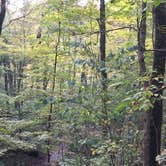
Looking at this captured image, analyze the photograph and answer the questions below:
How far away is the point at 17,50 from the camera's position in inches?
572

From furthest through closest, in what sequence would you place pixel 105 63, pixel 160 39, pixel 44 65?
pixel 44 65, pixel 105 63, pixel 160 39

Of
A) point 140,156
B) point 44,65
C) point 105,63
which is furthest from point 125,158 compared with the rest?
point 44,65

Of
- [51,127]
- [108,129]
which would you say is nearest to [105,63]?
[108,129]

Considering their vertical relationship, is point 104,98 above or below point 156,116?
above

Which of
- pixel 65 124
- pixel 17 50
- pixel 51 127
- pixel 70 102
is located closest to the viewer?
pixel 70 102

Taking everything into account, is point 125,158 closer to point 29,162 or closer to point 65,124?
point 65,124

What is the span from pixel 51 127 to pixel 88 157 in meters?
1.80

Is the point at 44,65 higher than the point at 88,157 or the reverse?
higher

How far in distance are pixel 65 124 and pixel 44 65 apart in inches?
165

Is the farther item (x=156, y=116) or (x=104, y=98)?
(x=104, y=98)

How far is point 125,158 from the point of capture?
6102 millimetres

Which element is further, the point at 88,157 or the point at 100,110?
the point at 88,157

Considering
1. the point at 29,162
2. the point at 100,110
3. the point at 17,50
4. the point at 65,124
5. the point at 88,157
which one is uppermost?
the point at 17,50

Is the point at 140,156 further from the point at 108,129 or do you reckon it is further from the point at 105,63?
the point at 105,63
